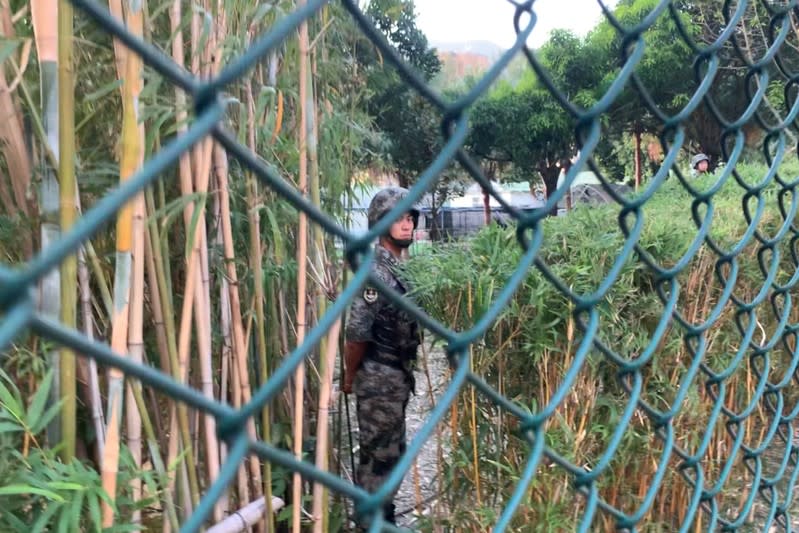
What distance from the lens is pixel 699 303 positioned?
2.26 metres

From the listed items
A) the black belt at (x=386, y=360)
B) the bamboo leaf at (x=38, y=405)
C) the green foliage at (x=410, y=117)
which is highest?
the green foliage at (x=410, y=117)

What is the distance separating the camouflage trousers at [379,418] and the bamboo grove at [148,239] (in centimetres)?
60

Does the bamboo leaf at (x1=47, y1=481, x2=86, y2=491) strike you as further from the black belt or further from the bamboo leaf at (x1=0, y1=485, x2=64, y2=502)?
the black belt

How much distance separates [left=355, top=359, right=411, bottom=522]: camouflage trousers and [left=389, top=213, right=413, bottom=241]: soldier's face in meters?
0.49

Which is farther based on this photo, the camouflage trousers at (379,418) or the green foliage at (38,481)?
the camouflage trousers at (379,418)

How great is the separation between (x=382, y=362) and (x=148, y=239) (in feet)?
4.60

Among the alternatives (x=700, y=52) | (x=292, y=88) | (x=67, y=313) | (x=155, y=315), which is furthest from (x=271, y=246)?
(x=700, y=52)

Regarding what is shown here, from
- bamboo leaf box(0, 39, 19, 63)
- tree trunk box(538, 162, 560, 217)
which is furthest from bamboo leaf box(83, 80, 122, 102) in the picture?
tree trunk box(538, 162, 560, 217)

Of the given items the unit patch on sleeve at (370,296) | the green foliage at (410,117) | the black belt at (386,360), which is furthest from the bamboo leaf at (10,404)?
the green foliage at (410,117)

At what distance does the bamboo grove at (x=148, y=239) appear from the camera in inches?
39.9

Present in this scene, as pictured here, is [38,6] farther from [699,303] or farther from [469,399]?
[699,303]

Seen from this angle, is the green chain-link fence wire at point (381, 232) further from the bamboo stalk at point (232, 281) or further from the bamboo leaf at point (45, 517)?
the bamboo stalk at point (232, 281)

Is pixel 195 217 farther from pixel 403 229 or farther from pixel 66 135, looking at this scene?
pixel 403 229

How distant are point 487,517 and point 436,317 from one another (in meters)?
0.59
